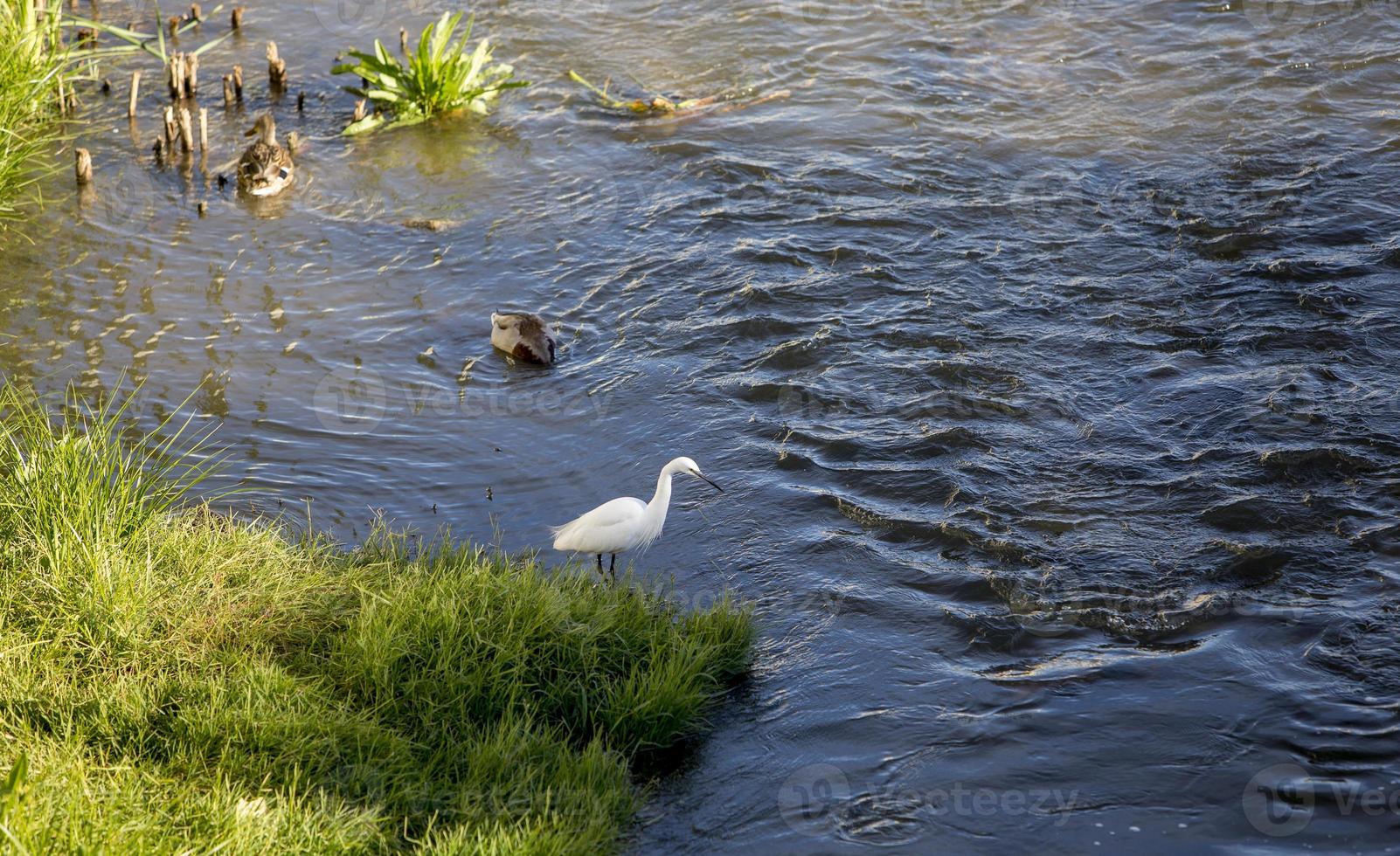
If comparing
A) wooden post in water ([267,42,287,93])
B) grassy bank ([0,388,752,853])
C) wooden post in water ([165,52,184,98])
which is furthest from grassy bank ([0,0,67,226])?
grassy bank ([0,388,752,853])

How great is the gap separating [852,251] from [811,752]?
5728mm

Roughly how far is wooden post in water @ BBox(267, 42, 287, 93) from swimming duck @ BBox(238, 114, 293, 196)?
6.69ft

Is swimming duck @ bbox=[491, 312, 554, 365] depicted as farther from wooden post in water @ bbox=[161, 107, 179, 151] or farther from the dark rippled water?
wooden post in water @ bbox=[161, 107, 179, 151]

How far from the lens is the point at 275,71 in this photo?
13.3 metres

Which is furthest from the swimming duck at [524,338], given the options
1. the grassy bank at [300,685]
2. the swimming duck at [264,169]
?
the swimming duck at [264,169]

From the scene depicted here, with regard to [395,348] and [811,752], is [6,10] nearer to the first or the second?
[395,348]

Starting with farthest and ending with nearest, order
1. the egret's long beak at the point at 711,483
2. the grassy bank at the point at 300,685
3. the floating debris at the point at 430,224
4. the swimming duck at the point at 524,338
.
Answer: the floating debris at the point at 430,224 < the swimming duck at the point at 524,338 < the egret's long beak at the point at 711,483 < the grassy bank at the point at 300,685

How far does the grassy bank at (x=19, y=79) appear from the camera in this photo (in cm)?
983

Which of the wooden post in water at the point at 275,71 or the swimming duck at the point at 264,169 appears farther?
the wooden post in water at the point at 275,71

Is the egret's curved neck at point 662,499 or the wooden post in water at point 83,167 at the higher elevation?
the wooden post in water at point 83,167

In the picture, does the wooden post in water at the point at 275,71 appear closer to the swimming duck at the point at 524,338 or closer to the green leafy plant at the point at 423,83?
the green leafy plant at the point at 423,83

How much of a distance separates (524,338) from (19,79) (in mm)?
4587

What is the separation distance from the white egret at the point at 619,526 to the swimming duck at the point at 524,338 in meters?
2.38

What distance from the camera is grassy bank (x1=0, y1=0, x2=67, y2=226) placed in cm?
983
